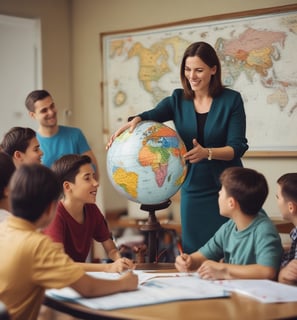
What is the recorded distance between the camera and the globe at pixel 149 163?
9.74 ft

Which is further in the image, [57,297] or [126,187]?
[126,187]

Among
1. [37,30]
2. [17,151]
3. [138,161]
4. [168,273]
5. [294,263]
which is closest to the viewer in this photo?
[294,263]

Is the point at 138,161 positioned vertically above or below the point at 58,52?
below

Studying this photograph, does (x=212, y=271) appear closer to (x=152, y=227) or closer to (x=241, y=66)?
(x=152, y=227)

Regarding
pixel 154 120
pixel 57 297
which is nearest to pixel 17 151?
pixel 154 120

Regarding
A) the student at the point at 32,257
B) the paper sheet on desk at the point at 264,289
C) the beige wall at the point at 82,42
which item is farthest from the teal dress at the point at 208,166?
the beige wall at the point at 82,42

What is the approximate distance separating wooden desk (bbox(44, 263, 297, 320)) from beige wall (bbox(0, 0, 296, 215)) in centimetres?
403

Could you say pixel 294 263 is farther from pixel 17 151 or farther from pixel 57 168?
pixel 17 151

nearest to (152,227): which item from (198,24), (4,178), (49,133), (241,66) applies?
(4,178)

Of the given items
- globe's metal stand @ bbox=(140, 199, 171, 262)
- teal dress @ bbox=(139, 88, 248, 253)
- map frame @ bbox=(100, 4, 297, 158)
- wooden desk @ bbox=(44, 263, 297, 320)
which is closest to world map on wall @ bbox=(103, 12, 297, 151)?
map frame @ bbox=(100, 4, 297, 158)

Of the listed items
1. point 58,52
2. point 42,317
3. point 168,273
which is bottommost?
point 42,317

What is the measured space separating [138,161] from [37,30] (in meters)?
3.43

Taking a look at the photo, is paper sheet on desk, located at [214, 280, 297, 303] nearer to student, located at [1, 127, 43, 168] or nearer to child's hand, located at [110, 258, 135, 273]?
child's hand, located at [110, 258, 135, 273]

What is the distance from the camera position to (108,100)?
6.13 meters
